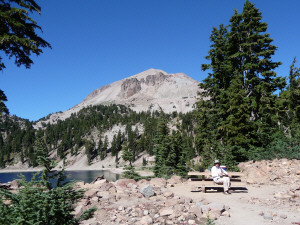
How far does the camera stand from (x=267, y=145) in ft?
54.5

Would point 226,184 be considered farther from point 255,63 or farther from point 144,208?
point 255,63

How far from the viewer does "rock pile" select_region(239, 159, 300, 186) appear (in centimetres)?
1178

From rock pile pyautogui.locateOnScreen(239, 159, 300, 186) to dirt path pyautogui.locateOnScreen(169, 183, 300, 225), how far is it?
1497 mm

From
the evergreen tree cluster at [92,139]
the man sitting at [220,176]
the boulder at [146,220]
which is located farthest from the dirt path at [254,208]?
the evergreen tree cluster at [92,139]

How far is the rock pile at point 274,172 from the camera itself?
38.7 ft

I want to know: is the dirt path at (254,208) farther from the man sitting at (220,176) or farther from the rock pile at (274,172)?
the rock pile at (274,172)

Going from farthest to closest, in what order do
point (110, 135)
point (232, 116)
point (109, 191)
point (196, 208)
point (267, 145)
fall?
point (110, 135), point (232, 116), point (267, 145), point (109, 191), point (196, 208)

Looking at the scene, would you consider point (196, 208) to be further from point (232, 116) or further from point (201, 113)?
point (201, 113)

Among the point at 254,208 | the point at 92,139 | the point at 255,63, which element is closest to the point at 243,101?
the point at 255,63

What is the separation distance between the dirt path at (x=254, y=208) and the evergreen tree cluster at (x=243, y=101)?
6.07 metres

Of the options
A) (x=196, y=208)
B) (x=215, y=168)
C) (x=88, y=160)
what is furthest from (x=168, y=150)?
(x=88, y=160)

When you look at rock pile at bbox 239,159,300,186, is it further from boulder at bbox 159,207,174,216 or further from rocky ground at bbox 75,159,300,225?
boulder at bbox 159,207,174,216

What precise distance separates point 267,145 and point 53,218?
16912 mm

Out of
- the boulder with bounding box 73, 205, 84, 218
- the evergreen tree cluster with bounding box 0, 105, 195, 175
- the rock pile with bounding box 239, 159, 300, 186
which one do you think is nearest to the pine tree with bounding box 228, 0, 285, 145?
the rock pile with bounding box 239, 159, 300, 186
